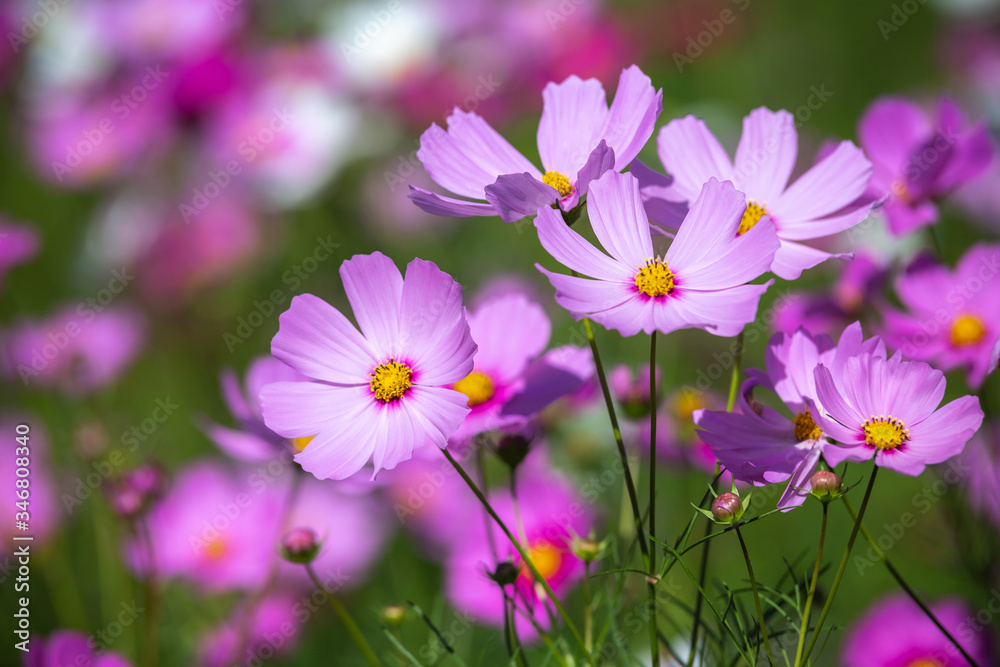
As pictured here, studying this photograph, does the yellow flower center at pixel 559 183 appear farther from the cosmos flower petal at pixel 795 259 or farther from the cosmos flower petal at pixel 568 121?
the cosmos flower petal at pixel 795 259

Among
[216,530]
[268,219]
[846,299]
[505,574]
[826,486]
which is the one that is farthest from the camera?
[268,219]

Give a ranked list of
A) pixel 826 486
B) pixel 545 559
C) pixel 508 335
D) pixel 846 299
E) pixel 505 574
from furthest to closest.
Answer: pixel 545 559 < pixel 846 299 < pixel 508 335 < pixel 505 574 < pixel 826 486

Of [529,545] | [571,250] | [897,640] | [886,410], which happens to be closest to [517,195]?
[571,250]

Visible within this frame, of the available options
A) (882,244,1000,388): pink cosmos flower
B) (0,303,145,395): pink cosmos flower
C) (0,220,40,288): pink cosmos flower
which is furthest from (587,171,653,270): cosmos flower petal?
(0,303,145,395): pink cosmos flower

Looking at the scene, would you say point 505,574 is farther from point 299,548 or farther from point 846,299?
point 846,299

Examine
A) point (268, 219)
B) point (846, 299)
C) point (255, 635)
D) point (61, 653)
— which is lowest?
point (61, 653)

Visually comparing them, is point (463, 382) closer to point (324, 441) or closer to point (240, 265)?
point (324, 441)

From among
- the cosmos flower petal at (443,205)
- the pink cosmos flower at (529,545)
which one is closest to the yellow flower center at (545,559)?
the pink cosmos flower at (529,545)
